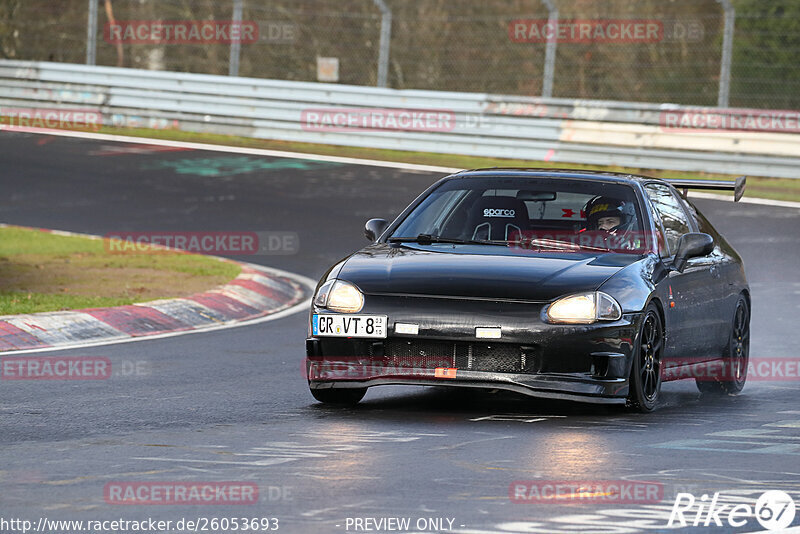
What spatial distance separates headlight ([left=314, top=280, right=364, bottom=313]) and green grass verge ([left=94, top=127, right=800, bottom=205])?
13.7 m

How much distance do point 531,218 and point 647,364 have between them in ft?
4.36

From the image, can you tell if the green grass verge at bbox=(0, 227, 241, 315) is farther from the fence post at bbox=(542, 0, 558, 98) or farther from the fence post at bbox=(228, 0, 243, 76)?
the fence post at bbox=(542, 0, 558, 98)

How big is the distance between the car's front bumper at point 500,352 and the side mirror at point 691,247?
1203 millimetres

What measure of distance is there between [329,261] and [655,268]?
779cm

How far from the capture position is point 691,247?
927 centimetres

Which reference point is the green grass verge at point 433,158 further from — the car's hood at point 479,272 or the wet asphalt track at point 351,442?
the car's hood at point 479,272

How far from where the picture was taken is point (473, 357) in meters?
8.12

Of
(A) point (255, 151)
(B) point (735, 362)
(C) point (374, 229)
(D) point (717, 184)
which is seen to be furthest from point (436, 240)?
(A) point (255, 151)

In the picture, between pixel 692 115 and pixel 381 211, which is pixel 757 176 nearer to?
pixel 692 115

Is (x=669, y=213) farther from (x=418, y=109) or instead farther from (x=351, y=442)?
(x=418, y=109)

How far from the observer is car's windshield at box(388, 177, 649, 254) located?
9.24 metres

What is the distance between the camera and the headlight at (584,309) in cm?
811

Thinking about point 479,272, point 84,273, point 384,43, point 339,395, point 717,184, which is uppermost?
point 384,43

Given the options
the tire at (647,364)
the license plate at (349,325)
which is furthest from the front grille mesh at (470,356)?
the tire at (647,364)
